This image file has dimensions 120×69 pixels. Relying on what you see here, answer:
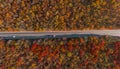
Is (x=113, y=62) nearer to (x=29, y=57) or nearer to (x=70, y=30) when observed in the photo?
(x=70, y=30)

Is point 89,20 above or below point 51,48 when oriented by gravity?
above

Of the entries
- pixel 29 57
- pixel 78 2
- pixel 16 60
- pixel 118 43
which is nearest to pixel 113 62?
pixel 118 43

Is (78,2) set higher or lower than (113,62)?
higher

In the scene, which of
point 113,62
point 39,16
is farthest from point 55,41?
point 113,62

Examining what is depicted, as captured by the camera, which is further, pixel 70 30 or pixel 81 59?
pixel 70 30

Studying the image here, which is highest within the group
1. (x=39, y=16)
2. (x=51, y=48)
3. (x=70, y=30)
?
(x=39, y=16)

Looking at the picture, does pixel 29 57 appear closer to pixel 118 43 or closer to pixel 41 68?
pixel 41 68

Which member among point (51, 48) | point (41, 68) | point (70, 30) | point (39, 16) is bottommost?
point (41, 68)

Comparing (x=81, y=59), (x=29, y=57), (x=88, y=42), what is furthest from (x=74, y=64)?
(x=29, y=57)
